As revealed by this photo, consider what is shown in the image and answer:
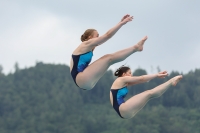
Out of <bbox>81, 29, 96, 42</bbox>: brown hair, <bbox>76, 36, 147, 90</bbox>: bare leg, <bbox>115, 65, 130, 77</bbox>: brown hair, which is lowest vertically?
<bbox>115, 65, 130, 77</bbox>: brown hair

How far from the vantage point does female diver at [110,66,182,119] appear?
24703 mm

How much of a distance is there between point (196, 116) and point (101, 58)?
168264 mm

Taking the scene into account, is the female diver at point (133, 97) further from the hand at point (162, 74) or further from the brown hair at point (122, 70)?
the hand at point (162, 74)

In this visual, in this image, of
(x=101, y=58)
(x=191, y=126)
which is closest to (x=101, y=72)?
(x=101, y=58)

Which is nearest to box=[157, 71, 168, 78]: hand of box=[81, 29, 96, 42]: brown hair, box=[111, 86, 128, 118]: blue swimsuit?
box=[111, 86, 128, 118]: blue swimsuit

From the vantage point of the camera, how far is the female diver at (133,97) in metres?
24.7

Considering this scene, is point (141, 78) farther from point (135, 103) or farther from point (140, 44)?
point (140, 44)

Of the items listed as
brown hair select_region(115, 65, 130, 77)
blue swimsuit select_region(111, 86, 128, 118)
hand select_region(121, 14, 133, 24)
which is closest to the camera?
hand select_region(121, 14, 133, 24)

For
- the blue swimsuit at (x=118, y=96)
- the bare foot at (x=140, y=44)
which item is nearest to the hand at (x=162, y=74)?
the bare foot at (x=140, y=44)

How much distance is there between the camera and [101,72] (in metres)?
24.7

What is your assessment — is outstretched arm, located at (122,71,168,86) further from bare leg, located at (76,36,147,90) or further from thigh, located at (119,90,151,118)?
bare leg, located at (76,36,147,90)

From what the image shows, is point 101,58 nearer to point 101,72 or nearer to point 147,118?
point 101,72

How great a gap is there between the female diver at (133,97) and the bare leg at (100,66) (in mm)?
848

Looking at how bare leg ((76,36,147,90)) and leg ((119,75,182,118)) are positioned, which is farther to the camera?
leg ((119,75,182,118))
